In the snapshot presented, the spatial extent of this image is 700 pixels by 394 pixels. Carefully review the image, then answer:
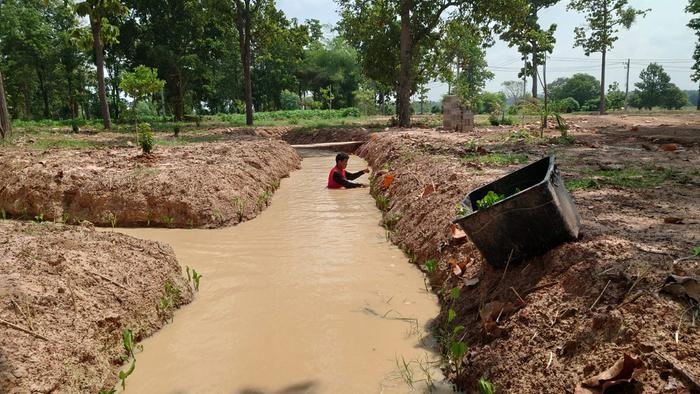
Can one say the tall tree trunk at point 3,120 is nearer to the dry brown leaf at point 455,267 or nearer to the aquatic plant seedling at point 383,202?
the aquatic plant seedling at point 383,202

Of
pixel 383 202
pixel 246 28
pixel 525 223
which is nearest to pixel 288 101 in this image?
pixel 246 28

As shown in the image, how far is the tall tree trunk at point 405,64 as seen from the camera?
19.6 metres

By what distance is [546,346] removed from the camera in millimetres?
2412

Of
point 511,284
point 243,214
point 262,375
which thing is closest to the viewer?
point 262,375

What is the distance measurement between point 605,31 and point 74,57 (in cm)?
4197

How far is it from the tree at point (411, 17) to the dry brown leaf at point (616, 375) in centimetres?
1924

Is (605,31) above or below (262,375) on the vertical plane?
above

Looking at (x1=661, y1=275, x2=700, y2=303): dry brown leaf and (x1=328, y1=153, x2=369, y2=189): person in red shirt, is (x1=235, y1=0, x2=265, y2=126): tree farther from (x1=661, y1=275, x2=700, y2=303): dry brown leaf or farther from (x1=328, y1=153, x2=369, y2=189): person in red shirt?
(x1=661, y1=275, x2=700, y2=303): dry brown leaf

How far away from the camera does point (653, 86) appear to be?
218 ft

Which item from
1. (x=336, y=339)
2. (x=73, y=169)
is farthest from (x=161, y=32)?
(x=336, y=339)

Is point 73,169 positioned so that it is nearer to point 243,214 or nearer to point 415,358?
point 243,214

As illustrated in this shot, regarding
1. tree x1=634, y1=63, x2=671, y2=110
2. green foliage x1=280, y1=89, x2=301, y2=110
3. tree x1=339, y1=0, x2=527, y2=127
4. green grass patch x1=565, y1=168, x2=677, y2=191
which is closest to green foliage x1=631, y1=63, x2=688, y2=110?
tree x1=634, y1=63, x2=671, y2=110

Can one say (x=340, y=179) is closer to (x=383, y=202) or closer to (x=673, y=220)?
(x=383, y=202)

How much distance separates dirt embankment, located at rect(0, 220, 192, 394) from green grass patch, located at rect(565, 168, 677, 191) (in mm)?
4414
